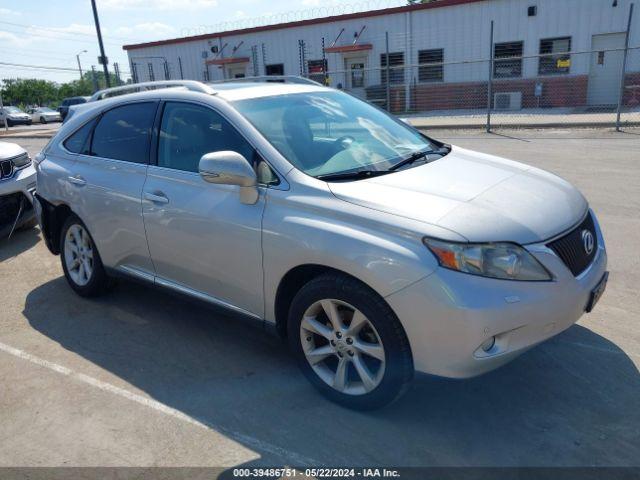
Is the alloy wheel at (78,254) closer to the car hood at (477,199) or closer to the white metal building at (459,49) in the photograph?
the car hood at (477,199)

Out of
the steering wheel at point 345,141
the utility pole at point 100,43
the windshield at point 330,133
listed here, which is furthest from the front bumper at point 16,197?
the utility pole at point 100,43

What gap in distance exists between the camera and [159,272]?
3.99 meters

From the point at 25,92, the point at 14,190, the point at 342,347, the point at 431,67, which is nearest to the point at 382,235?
the point at 342,347

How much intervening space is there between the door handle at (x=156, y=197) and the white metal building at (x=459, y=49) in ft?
50.4

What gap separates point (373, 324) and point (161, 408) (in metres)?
1.39

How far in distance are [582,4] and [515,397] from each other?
2186cm

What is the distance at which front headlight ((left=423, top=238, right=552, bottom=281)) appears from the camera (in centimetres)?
256

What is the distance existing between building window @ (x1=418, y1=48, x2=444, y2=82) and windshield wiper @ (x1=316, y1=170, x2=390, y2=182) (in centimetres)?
2206

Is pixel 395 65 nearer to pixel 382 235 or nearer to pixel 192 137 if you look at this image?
pixel 192 137

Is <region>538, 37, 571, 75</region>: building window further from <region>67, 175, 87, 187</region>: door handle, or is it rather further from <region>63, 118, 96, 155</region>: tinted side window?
<region>67, 175, 87, 187</region>: door handle

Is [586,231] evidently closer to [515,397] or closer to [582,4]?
[515,397]

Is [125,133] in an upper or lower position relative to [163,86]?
lower

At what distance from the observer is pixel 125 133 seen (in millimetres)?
4234

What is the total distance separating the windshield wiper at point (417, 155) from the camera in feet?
11.2
